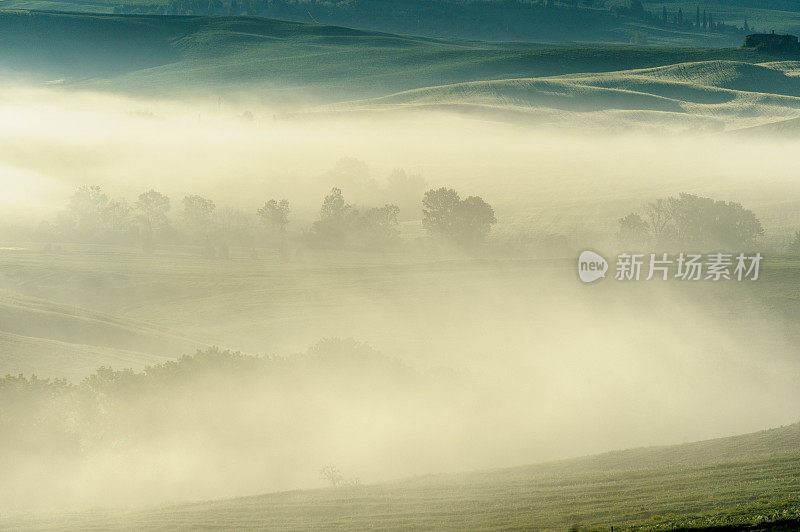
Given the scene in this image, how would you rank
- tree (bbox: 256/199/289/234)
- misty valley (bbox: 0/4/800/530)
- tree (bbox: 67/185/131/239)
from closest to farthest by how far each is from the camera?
misty valley (bbox: 0/4/800/530)
tree (bbox: 256/199/289/234)
tree (bbox: 67/185/131/239)

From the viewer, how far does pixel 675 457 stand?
122 ft

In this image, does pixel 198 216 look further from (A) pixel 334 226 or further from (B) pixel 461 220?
(B) pixel 461 220

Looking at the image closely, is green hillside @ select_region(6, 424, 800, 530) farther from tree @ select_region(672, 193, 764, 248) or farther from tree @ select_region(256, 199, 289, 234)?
tree @ select_region(256, 199, 289, 234)

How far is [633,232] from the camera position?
96.2 metres

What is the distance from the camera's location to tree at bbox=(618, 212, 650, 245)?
95188mm

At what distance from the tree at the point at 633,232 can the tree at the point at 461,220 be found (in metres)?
14.4

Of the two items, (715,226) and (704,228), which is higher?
(715,226)

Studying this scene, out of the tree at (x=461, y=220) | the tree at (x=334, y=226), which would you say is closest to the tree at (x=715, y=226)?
the tree at (x=461, y=220)

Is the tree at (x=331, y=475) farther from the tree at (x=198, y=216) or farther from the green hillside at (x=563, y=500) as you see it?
the tree at (x=198, y=216)

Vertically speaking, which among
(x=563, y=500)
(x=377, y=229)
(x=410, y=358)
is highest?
(x=377, y=229)

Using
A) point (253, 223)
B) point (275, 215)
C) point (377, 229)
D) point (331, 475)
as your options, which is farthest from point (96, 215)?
point (331, 475)

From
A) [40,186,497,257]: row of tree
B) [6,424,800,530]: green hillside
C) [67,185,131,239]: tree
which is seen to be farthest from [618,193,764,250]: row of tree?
[67,185,131,239]: tree

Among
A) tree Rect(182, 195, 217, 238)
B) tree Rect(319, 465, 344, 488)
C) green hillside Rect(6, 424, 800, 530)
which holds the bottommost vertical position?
tree Rect(319, 465, 344, 488)

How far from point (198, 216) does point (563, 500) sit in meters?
97.4
